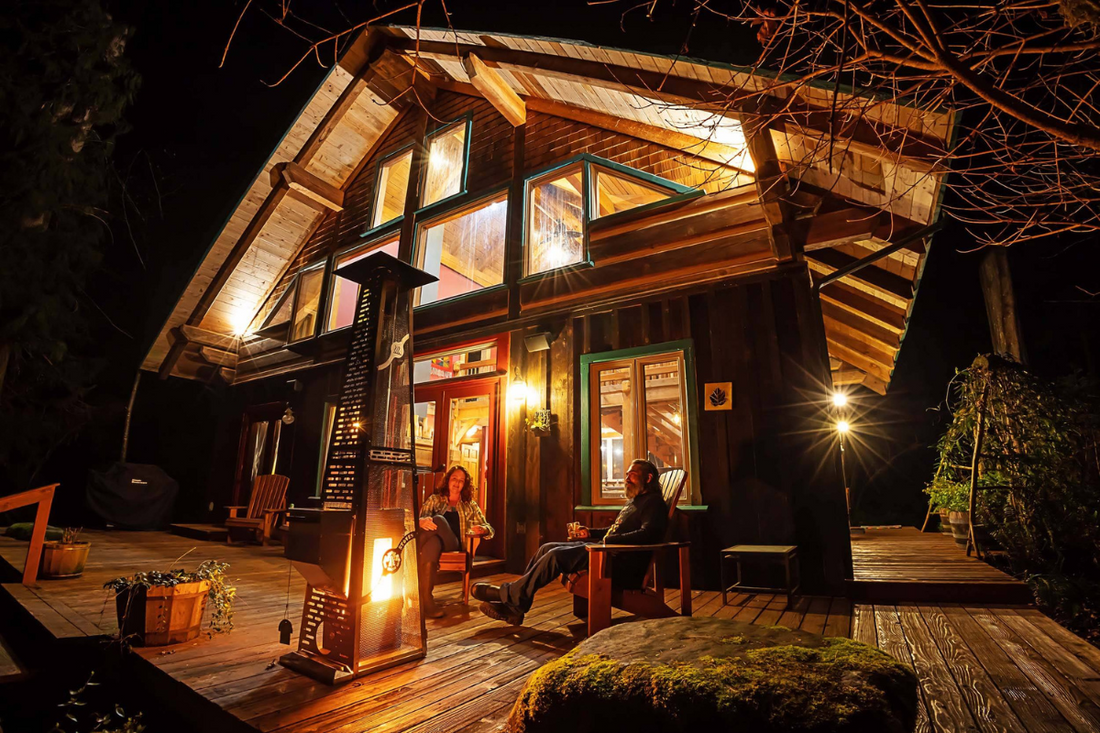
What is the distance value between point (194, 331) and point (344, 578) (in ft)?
29.2

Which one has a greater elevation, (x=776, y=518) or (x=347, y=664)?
(x=776, y=518)

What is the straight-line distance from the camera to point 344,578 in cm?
243

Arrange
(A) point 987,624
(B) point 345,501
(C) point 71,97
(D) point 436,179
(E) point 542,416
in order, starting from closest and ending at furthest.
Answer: (B) point 345,501
(A) point 987,624
(E) point 542,416
(D) point 436,179
(C) point 71,97

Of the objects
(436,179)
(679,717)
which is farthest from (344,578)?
(436,179)

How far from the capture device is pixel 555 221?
6453 mm

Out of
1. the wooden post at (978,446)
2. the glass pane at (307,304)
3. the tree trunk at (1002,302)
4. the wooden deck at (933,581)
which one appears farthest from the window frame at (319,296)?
the tree trunk at (1002,302)

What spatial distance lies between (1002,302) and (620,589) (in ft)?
21.7

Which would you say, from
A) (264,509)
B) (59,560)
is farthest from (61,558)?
(264,509)

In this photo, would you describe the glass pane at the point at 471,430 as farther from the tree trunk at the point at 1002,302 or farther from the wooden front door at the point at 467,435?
Answer: the tree trunk at the point at 1002,302

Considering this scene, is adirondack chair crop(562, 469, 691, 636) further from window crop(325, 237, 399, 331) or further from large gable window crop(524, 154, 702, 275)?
window crop(325, 237, 399, 331)

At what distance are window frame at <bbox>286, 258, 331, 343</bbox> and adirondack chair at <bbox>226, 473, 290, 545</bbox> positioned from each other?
7.57 feet

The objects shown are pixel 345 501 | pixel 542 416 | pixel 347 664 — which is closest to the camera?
pixel 347 664

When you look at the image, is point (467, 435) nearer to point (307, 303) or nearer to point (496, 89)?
point (307, 303)

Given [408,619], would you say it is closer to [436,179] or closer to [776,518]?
[776,518]
